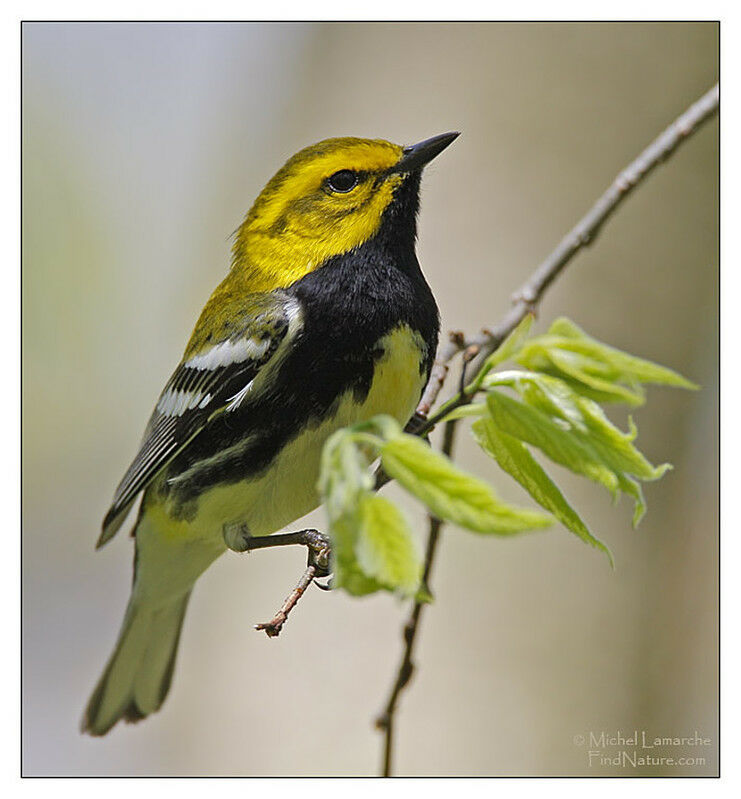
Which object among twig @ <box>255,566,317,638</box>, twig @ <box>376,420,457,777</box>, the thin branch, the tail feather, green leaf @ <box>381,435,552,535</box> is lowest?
the tail feather

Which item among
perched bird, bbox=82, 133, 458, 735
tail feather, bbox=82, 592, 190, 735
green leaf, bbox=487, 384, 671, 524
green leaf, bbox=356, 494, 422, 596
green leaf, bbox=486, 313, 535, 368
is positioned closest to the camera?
green leaf, bbox=356, 494, 422, 596

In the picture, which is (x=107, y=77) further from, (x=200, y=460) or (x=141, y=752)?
(x=141, y=752)

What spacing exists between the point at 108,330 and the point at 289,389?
130 cm

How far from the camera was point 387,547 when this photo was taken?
2.39 feet

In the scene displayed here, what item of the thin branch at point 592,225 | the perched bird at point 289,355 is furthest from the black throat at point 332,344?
the thin branch at point 592,225

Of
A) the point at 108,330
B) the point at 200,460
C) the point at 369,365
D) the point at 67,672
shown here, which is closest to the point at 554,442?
the point at 369,365

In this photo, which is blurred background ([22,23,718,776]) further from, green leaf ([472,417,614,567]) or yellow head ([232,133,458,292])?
green leaf ([472,417,614,567])

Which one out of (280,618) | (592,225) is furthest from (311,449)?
(592,225)

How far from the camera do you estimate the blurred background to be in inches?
90.2

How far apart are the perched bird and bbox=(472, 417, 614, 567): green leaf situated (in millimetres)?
465

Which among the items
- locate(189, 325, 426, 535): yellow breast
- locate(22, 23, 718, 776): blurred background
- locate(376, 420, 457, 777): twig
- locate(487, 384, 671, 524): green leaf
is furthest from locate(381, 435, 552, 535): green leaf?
locate(22, 23, 718, 776): blurred background

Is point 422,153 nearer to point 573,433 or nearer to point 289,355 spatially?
point 289,355

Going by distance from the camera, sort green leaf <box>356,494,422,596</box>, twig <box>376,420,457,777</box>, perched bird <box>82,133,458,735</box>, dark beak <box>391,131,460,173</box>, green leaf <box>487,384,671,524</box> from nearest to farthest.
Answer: green leaf <box>356,494,422,596</box> → green leaf <box>487,384,671,524</box> → twig <box>376,420,457,777</box> → perched bird <box>82,133,458,735</box> → dark beak <box>391,131,460,173</box>

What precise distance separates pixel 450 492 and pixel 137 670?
1826 millimetres
